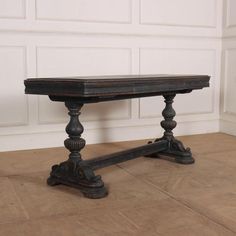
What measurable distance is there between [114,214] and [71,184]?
17.4 inches

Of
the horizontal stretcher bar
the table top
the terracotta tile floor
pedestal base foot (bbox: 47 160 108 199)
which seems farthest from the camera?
the horizontal stretcher bar

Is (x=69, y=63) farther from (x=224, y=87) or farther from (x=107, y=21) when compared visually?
(x=224, y=87)

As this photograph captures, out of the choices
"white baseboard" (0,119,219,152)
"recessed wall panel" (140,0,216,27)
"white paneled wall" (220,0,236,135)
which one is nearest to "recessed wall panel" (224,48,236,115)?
"white paneled wall" (220,0,236,135)

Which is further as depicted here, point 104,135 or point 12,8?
point 104,135

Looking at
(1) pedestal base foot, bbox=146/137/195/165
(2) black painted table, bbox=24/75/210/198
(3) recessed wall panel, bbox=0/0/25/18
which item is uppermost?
(3) recessed wall panel, bbox=0/0/25/18

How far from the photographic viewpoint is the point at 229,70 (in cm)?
401

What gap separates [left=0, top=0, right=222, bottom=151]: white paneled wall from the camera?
10.6 ft

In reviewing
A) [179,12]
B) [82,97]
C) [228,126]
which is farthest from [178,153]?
[179,12]

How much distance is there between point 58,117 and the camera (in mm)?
3418

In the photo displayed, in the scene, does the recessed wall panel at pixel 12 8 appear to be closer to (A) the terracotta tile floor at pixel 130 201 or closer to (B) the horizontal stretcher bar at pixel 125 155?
(A) the terracotta tile floor at pixel 130 201

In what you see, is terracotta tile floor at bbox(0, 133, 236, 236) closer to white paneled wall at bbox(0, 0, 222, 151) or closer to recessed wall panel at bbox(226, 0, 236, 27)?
white paneled wall at bbox(0, 0, 222, 151)

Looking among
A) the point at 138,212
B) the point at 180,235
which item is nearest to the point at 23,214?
the point at 138,212

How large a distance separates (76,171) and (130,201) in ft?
1.20

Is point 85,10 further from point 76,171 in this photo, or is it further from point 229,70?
point 76,171
